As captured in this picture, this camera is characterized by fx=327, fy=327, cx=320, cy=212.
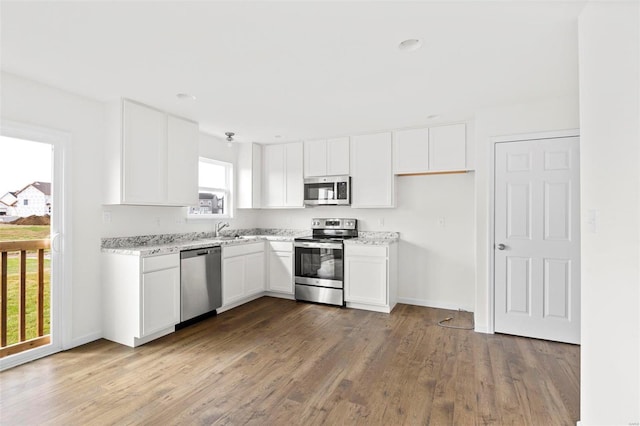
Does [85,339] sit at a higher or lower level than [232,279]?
lower

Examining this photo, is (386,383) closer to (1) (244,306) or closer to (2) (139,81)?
(1) (244,306)

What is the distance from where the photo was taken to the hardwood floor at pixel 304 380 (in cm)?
205

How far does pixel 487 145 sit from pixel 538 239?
3.49 ft

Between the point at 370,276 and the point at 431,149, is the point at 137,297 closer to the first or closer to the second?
the point at 370,276

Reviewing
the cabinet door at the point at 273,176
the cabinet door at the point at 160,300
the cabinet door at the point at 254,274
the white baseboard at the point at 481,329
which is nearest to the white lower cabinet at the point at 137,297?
the cabinet door at the point at 160,300

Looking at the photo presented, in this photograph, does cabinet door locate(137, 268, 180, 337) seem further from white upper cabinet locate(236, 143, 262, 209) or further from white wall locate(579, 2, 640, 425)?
white wall locate(579, 2, 640, 425)

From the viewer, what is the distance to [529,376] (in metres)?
2.53

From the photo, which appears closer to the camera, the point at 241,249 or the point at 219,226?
the point at 241,249

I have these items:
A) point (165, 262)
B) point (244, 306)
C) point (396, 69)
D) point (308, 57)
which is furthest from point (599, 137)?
point (244, 306)

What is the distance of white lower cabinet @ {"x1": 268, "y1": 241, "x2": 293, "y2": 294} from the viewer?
473cm

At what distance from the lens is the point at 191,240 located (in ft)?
14.0

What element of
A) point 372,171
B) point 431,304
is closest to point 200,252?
point 372,171

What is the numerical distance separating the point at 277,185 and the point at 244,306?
1.89 metres

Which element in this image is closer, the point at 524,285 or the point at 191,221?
the point at 524,285
